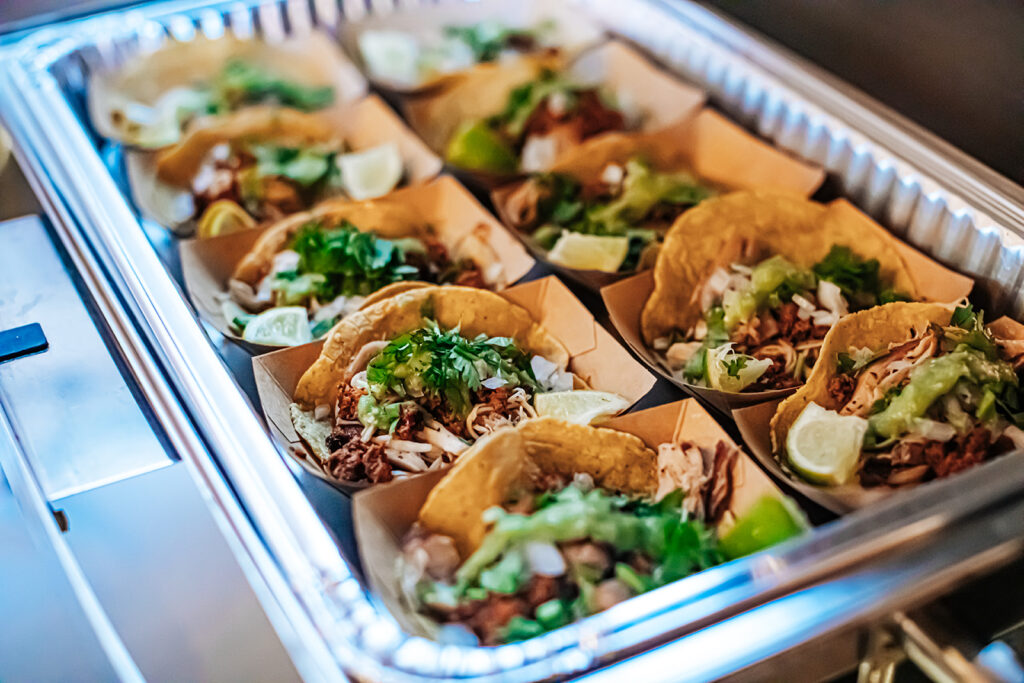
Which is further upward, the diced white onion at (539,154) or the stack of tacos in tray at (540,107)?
the stack of tacos in tray at (540,107)

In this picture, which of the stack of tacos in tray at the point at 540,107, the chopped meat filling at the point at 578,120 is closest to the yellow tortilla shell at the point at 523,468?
the stack of tacos in tray at the point at 540,107

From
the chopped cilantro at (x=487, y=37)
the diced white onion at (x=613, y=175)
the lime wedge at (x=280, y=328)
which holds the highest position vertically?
the chopped cilantro at (x=487, y=37)

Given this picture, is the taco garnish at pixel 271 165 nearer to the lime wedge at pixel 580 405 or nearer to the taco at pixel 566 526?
the lime wedge at pixel 580 405

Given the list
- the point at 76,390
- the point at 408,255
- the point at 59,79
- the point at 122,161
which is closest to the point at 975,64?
the point at 408,255

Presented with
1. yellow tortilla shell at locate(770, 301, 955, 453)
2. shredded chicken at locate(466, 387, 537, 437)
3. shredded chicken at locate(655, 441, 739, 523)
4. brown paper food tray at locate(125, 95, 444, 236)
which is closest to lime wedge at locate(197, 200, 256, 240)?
brown paper food tray at locate(125, 95, 444, 236)

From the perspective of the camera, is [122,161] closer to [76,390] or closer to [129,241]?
[129,241]

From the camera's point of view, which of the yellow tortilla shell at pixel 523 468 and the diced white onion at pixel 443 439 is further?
the diced white onion at pixel 443 439

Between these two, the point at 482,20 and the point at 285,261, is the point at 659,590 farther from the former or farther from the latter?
the point at 482,20
